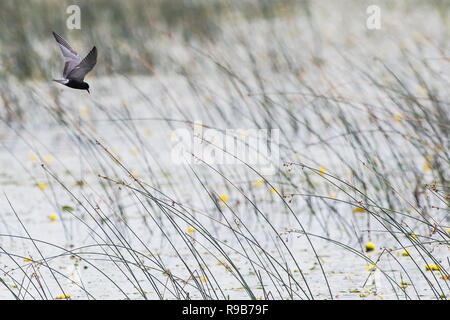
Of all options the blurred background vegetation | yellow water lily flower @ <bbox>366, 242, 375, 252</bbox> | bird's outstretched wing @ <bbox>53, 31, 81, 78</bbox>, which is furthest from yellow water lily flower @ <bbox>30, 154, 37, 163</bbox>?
bird's outstretched wing @ <bbox>53, 31, 81, 78</bbox>

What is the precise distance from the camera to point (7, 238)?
289 cm

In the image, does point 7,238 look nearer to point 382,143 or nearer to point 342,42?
point 382,143

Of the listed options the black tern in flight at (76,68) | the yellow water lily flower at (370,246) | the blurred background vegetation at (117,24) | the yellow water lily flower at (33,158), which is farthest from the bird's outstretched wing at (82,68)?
Result: the blurred background vegetation at (117,24)

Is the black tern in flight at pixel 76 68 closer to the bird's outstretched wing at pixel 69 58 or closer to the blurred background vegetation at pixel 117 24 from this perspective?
the bird's outstretched wing at pixel 69 58

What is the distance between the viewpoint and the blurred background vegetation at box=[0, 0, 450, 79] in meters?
5.52

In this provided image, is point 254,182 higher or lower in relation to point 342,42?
lower

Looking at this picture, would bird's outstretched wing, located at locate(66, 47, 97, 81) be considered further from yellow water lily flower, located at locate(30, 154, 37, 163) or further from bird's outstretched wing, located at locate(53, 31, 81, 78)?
yellow water lily flower, located at locate(30, 154, 37, 163)

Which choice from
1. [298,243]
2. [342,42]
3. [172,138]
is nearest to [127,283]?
[298,243]

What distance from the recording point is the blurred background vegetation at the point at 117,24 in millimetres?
5523

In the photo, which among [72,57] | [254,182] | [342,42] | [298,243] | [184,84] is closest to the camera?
[72,57]

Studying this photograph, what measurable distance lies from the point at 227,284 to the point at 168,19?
520 centimetres

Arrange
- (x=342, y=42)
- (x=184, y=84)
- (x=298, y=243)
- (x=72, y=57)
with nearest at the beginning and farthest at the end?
(x=72, y=57)
(x=298, y=243)
(x=184, y=84)
(x=342, y=42)
